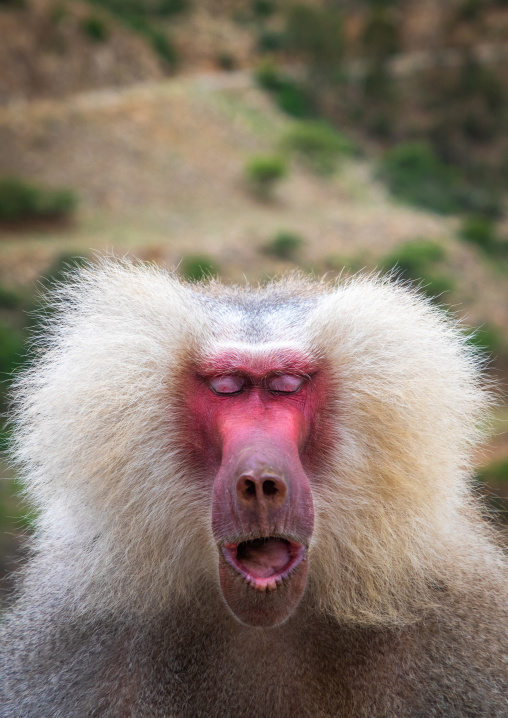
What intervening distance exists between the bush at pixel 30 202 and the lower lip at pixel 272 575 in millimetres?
23726

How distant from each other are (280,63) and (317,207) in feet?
58.4

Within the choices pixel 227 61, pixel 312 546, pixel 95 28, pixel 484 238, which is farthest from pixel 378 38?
pixel 312 546

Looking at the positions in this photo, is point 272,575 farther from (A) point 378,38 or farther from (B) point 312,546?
(A) point 378,38

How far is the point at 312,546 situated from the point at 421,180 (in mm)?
35046

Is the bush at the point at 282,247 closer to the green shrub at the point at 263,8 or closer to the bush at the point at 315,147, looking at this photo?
the bush at the point at 315,147

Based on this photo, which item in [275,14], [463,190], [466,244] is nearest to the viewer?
[466,244]

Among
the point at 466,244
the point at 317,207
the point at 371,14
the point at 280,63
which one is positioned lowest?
the point at 466,244

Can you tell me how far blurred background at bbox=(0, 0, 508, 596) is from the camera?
83.3ft

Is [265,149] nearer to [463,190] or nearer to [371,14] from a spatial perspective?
[463,190]

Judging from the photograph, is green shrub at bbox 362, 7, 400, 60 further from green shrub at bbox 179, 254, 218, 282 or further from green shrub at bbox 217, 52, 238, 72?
green shrub at bbox 179, 254, 218, 282

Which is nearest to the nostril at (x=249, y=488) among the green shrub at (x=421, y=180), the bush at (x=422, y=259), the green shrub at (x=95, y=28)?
the bush at (x=422, y=259)

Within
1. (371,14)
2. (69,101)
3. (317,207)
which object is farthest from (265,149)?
(371,14)

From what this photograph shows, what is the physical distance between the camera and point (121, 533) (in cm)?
304

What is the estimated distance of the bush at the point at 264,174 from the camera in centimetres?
3012
